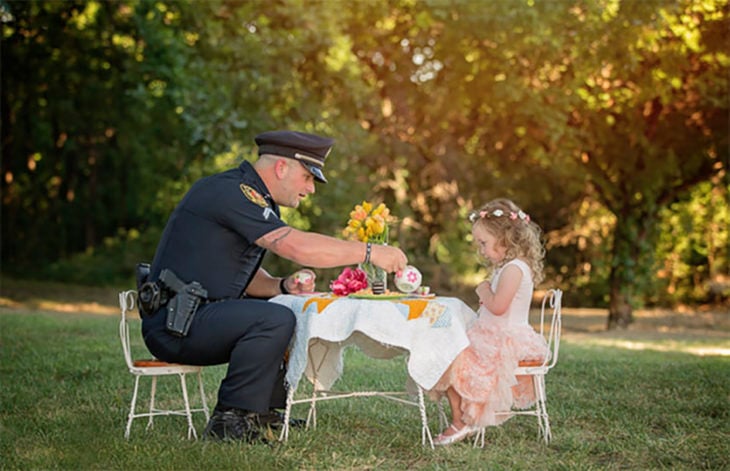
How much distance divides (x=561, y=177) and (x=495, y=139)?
1445 mm

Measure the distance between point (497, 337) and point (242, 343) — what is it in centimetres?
139

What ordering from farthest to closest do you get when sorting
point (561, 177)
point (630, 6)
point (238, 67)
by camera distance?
point (561, 177), point (238, 67), point (630, 6)

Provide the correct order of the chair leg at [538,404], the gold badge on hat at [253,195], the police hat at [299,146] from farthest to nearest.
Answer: the chair leg at [538,404] → the police hat at [299,146] → the gold badge on hat at [253,195]

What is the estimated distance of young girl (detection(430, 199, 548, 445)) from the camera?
207 inches

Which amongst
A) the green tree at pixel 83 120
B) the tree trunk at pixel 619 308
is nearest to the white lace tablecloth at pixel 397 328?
the green tree at pixel 83 120

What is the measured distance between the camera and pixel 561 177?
51.2 feet

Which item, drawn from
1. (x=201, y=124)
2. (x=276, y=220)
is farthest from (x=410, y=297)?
(x=201, y=124)

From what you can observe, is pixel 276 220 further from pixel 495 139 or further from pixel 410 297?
pixel 495 139

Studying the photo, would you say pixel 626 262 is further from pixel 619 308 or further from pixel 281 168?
pixel 281 168

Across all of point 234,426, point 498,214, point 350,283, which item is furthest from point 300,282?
point 498,214

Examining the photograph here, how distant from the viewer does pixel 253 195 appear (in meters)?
5.22

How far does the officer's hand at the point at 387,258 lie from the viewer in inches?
196

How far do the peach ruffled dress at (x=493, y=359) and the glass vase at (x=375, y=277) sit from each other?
55 centimetres

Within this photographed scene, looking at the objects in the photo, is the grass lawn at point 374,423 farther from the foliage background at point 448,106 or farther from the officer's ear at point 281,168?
the foliage background at point 448,106
